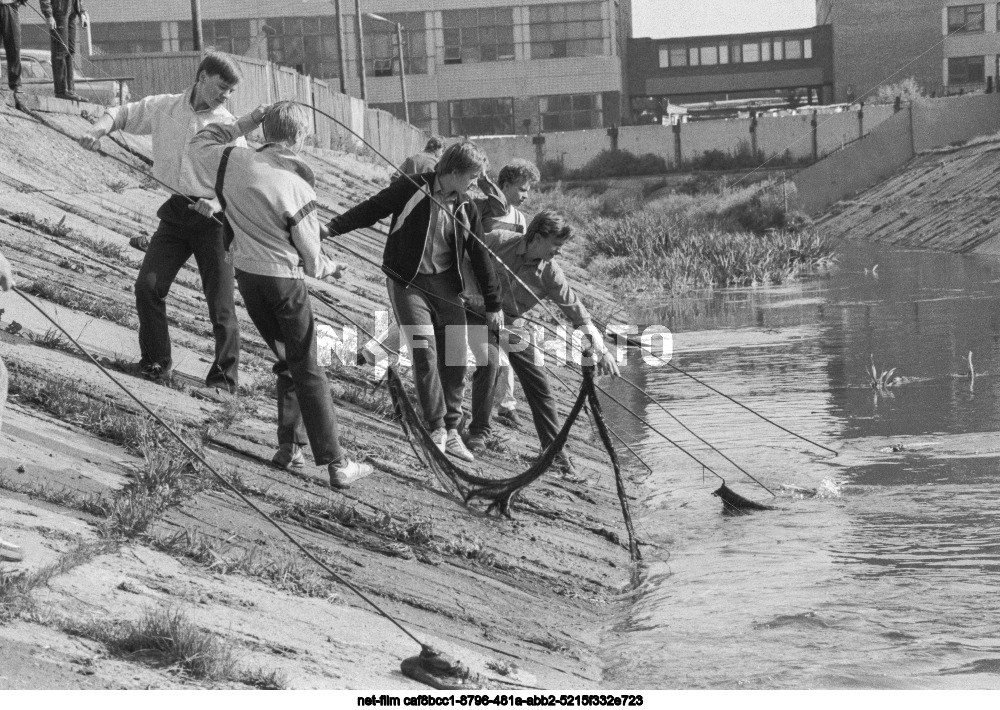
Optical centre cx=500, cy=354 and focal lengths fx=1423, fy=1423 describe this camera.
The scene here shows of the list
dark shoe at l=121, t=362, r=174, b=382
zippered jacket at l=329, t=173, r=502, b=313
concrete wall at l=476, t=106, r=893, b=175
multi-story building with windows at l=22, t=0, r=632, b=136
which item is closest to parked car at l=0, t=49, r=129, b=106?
dark shoe at l=121, t=362, r=174, b=382

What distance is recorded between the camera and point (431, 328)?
8.01m

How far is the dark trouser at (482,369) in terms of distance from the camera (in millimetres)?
8211

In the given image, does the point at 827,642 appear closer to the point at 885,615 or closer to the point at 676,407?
the point at 885,615

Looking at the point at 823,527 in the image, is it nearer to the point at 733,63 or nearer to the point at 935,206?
the point at 935,206

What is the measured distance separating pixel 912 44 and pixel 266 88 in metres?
55.6

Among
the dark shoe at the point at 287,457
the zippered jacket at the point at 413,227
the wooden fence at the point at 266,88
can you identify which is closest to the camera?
the dark shoe at the point at 287,457

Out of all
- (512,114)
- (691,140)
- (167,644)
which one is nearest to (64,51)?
(167,644)

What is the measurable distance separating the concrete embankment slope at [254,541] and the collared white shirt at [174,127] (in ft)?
3.98

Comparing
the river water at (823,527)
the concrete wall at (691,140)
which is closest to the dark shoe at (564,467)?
the river water at (823,527)

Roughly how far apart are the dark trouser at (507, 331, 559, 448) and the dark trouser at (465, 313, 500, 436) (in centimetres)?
13

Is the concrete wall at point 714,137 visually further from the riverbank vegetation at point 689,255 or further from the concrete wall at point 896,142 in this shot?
the riverbank vegetation at point 689,255

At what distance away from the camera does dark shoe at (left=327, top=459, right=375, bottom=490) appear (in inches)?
281

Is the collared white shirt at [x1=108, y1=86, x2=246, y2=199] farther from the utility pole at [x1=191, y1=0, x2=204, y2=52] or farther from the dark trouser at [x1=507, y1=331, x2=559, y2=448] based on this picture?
the utility pole at [x1=191, y1=0, x2=204, y2=52]
